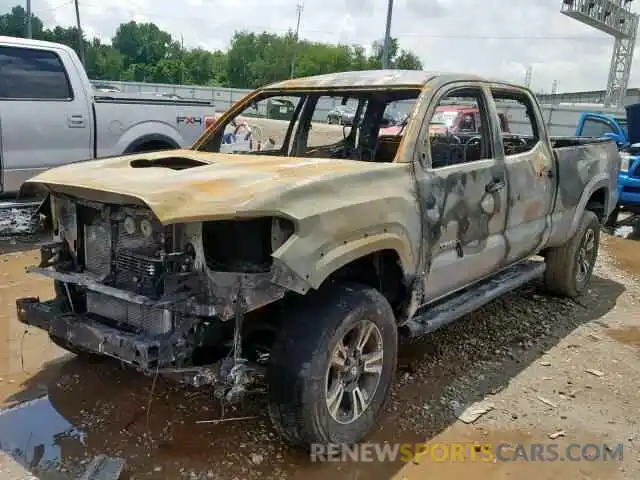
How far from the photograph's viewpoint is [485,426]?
373 centimetres

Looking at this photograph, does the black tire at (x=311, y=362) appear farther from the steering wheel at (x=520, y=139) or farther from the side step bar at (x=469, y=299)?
the steering wheel at (x=520, y=139)

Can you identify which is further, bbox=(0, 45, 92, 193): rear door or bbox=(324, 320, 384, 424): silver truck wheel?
bbox=(0, 45, 92, 193): rear door

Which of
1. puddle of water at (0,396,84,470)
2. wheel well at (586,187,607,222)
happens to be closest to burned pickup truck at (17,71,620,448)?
puddle of water at (0,396,84,470)

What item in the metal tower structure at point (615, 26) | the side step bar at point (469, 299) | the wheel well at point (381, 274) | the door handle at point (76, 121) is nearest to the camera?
the wheel well at point (381, 274)

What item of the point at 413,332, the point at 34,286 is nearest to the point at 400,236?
the point at 413,332

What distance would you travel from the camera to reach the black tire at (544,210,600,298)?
5789mm

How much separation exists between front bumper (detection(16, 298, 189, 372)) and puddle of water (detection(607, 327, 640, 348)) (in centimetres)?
368

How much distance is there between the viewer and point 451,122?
557cm

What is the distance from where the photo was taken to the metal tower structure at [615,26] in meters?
31.2

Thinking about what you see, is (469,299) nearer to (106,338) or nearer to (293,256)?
(293,256)

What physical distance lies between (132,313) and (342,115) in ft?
7.95

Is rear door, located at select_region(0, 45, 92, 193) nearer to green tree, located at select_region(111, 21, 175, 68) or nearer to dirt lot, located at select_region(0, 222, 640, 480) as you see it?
dirt lot, located at select_region(0, 222, 640, 480)

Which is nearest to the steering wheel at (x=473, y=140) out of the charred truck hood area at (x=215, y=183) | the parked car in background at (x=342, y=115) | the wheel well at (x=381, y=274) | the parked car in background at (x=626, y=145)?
the parked car in background at (x=342, y=115)

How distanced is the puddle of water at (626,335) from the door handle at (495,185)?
1.77m
